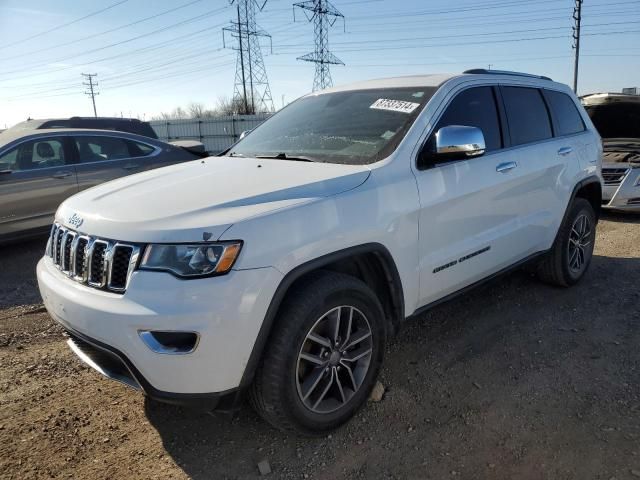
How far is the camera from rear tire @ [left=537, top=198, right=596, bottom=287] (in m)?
4.54

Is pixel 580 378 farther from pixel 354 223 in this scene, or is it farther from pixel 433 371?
pixel 354 223

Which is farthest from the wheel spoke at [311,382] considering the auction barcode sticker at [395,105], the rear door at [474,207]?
the auction barcode sticker at [395,105]

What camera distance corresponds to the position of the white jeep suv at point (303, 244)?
2209mm

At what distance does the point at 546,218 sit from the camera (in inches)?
166

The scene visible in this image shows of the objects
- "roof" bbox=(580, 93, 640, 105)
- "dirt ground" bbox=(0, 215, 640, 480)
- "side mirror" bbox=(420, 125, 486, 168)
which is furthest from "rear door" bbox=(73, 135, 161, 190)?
"roof" bbox=(580, 93, 640, 105)

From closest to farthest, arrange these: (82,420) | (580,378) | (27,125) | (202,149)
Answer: (82,420)
(580,378)
(202,149)
(27,125)

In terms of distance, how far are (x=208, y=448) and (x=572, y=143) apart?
386 centimetres

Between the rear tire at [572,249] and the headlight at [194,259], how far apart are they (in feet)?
10.4

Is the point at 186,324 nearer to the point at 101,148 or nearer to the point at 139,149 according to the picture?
the point at 101,148

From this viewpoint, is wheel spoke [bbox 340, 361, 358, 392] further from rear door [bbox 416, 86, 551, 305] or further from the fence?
the fence

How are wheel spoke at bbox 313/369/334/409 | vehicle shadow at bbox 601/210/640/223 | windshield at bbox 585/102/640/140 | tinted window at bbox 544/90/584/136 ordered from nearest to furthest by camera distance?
wheel spoke at bbox 313/369/334/409 < tinted window at bbox 544/90/584/136 < vehicle shadow at bbox 601/210/640/223 < windshield at bbox 585/102/640/140

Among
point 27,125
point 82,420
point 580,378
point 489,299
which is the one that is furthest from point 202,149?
point 580,378

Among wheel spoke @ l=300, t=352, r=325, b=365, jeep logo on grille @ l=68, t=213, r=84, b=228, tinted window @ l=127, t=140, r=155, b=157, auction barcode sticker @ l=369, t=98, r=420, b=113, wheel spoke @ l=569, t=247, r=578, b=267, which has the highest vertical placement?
auction barcode sticker @ l=369, t=98, r=420, b=113

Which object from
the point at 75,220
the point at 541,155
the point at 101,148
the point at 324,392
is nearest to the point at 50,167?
the point at 101,148
